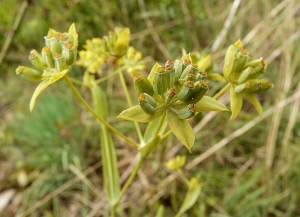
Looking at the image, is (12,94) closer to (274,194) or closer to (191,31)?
(191,31)

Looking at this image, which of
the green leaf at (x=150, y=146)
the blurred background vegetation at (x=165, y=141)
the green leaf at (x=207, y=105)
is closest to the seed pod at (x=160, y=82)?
the green leaf at (x=207, y=105)

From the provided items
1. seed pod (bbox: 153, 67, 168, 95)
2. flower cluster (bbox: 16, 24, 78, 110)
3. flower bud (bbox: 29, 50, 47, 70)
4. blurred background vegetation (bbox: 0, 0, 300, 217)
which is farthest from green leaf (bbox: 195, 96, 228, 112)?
blurred background vegetation (bbox: 0, 0, 300, 217)

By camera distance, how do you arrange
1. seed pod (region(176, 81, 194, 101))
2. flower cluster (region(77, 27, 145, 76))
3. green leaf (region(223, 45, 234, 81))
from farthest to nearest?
flower cluster (region(77, 27, 145, 76)), green leaf (region(223, 45, 234, 81)), seed pod (region(176, 81, 194, 101))

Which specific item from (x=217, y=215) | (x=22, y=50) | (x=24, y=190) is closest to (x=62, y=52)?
(x=217, y=215)

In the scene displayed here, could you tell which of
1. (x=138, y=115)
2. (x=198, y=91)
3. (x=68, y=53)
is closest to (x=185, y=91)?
(x=198, y=91)

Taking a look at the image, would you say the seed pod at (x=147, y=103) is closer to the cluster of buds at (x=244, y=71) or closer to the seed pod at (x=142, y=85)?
the seed pod at (x=142, y=85)

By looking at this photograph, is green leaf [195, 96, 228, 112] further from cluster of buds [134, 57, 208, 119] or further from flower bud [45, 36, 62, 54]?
flower bud [45, 36, 62, 54]

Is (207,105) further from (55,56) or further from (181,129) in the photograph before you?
(55,56)
